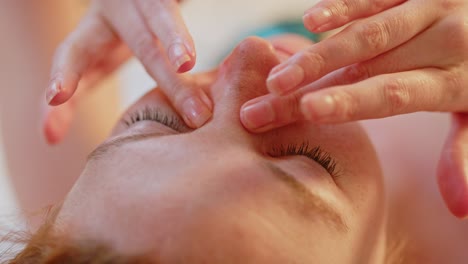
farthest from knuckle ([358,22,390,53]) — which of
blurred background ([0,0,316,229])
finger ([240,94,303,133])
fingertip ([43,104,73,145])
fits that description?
blurred background ([0,0,316,229])

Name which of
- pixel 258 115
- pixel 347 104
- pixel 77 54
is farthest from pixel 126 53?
pixel 347 104

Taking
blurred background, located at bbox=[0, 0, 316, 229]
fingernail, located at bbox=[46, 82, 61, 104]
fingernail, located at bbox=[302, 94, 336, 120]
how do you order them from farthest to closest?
blurred background, located at bbox=[0, 0, 316, 229] < fingernail, located at bbox=[46, 82, 61, 104] < fingernail, located at bbox=[302, 94, 336, 120]

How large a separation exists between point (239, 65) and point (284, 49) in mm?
224

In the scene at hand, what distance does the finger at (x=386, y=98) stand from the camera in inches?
21.4

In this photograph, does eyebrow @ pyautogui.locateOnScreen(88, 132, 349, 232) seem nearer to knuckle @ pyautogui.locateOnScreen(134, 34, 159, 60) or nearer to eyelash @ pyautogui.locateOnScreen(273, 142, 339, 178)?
eyelash @ pyautogui.locateOnScreen(273, 142, 339, 178)

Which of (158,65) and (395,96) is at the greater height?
(158,65)

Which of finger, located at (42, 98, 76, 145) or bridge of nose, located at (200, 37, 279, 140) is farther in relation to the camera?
finger, located at (42, 98, 76, 145)

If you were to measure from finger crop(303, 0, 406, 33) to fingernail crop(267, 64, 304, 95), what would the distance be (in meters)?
0.09

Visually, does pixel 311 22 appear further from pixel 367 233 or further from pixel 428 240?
pixel 428 240

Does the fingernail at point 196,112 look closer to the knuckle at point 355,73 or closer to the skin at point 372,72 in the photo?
the skin at point 372,72

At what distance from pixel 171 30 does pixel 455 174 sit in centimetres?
47

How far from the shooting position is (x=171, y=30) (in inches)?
33.0

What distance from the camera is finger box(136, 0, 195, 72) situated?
0.78 meters

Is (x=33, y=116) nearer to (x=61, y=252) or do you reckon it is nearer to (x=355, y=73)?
(x=61, y=252)
